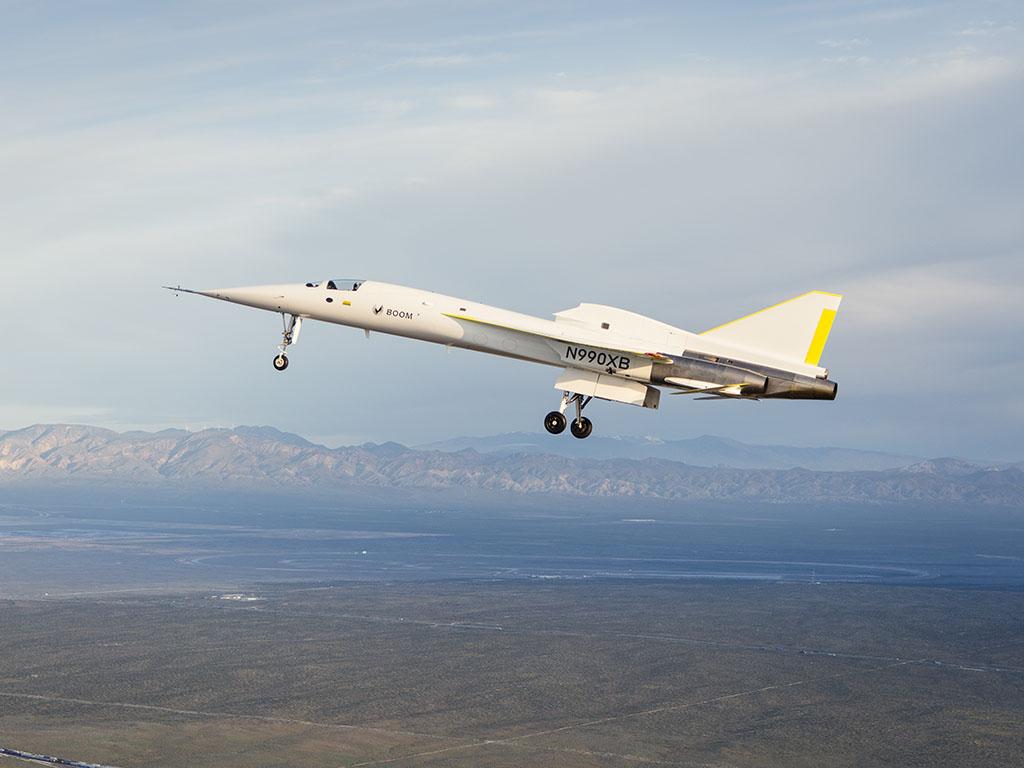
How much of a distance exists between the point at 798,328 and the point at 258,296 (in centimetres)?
2926

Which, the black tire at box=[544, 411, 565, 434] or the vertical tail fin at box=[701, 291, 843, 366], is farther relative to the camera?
the vertical tail fin at box=[701, 291, 843, 366]

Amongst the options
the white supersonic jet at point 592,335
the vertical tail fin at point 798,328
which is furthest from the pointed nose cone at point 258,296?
the vertical tail fin at point 798,328

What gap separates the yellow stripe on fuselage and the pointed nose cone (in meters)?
28.5

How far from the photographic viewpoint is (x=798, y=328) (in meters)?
62.8

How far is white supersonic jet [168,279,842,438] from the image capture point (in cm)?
6194

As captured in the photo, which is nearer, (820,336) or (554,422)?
(554,422)

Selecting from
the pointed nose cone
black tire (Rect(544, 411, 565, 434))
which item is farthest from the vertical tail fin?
the pointed nose cone

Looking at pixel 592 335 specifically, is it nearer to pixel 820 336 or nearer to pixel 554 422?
pixel 554 422

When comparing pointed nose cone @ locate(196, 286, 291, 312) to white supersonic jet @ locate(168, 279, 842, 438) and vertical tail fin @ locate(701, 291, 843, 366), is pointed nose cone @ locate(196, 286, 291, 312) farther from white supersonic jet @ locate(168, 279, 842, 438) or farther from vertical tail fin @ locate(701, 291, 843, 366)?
vertical tail fin @ locate(701, 291, 843, 366)

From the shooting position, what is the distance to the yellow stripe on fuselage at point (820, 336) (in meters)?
62.8

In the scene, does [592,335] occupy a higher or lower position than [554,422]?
higher

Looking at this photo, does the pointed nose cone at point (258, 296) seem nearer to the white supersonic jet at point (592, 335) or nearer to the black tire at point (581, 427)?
the white supersonic jet at point (592, 335)

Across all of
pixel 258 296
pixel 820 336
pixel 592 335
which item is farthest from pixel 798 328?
pixel 258 296

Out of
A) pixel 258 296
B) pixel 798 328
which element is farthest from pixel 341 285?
pixel 798 328
